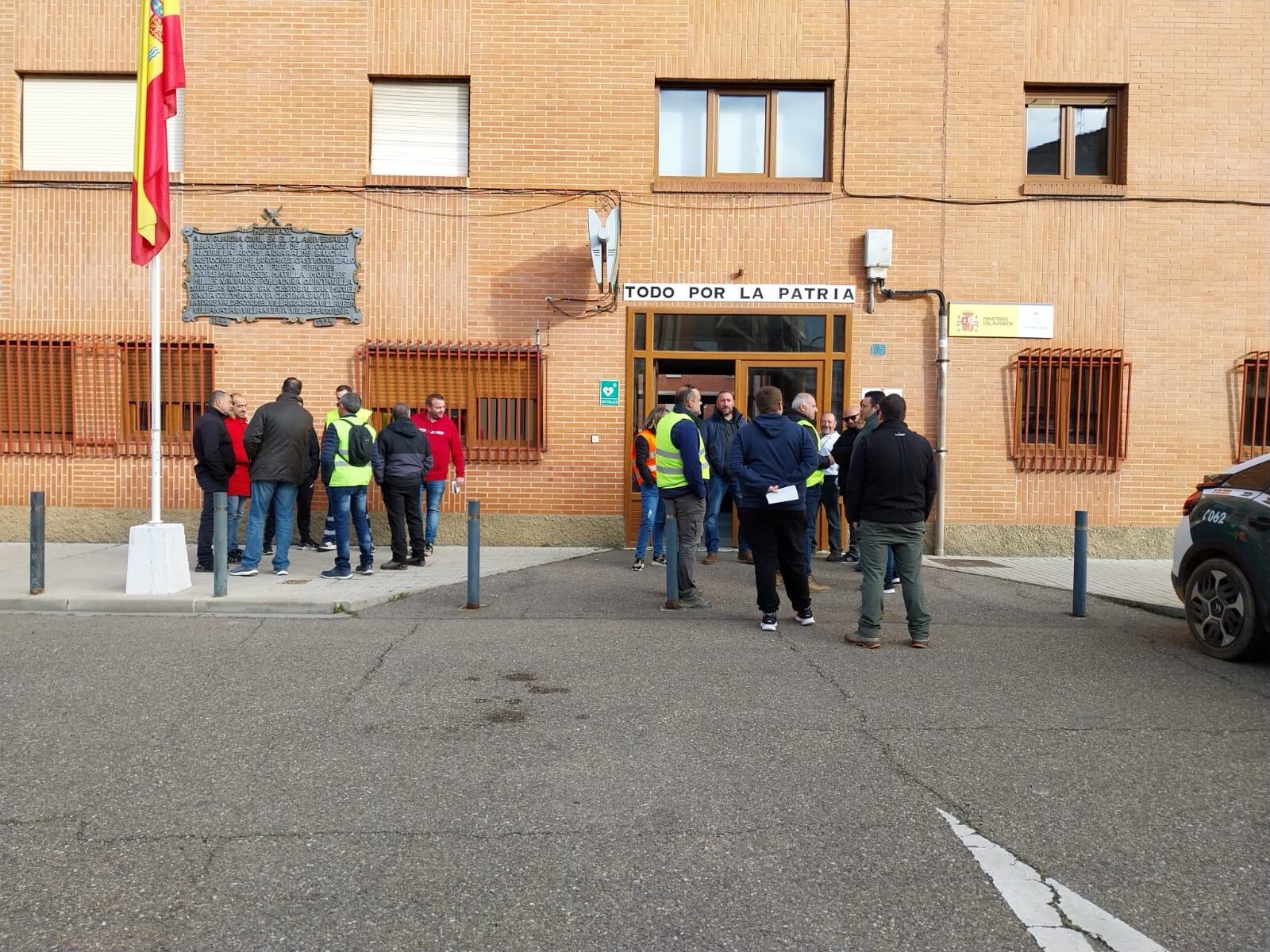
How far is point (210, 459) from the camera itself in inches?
390

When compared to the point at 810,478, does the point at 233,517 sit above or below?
below

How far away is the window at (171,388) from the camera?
12086mm

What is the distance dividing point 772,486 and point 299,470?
16.6 ft

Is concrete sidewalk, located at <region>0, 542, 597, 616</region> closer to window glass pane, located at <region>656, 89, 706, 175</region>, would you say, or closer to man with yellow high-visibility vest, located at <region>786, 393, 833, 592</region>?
man with yellow high-visibility vest, located at <region>786, 393, 833, 592</region>

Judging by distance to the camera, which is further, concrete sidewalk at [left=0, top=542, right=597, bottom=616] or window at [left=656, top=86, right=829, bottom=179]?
window at [left=656, top=86, right=829, bottom=179]

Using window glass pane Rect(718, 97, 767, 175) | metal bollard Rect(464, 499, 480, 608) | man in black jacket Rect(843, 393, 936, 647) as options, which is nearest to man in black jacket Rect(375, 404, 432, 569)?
metal bollard Rect(464, 499, 480, 608)

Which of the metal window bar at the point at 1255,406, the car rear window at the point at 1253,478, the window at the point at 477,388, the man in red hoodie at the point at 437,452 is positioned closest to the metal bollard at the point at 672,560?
the man in red hoodie at the point at 437,452

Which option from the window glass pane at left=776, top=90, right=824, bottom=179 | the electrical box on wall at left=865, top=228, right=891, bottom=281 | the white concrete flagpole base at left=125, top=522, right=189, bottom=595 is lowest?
the white concrete flagpole base at left=125, top=522, right=189, bottom=595

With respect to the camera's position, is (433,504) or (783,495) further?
(433,504)

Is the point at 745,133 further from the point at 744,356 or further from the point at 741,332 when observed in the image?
the point at 744,356

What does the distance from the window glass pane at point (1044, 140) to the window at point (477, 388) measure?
698 centimetres

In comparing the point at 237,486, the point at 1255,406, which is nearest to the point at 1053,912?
the point at 237,486

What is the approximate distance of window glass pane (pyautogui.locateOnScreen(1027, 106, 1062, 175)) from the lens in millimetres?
12375

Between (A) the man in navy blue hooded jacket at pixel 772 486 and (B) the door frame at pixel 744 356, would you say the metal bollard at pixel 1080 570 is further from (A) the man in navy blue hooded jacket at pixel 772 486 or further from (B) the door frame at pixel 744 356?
(B) the door frame at pixel 744 356
